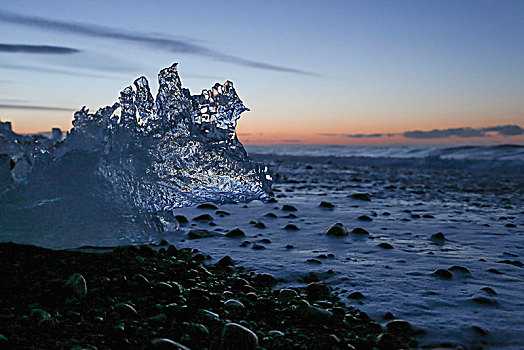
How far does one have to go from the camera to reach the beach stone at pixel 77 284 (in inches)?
79.1

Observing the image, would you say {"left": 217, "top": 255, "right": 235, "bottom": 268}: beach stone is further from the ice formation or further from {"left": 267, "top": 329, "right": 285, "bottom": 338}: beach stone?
{"left": 267, "top": 329, "right": 285, "bottom": 338}: beach stone

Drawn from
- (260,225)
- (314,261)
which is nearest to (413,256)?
(314,261)

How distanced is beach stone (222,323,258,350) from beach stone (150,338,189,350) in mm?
152

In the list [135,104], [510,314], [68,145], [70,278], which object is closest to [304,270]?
[510,314]

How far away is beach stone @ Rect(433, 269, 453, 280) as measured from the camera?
244 centimetres

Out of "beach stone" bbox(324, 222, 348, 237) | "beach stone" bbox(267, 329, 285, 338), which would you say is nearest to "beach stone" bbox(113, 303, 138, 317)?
"beach stone" bbox(267, 329, 285, 338)

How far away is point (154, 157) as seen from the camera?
10.2 feet

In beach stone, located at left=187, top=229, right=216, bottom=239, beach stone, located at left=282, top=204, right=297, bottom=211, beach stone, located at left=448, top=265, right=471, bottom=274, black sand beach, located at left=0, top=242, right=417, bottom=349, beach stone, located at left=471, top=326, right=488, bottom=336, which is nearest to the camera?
black sand beach, located at left=0, top=242, right=417, bottom=349

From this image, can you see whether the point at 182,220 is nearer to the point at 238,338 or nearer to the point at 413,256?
the point at 413,256

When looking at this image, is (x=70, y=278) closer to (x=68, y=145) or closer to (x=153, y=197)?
(x=153, y=197)

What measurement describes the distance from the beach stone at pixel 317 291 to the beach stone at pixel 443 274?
0.74 m

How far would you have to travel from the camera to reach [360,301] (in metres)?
2.06

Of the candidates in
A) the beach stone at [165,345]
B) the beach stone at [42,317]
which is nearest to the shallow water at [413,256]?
the beach stone at [165,345]

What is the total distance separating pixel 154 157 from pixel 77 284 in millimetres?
1256
